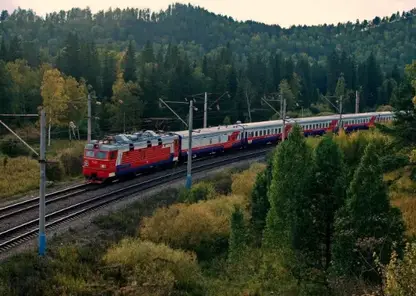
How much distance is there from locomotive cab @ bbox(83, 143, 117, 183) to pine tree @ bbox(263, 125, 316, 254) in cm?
1435

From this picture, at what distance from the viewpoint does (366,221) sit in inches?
648

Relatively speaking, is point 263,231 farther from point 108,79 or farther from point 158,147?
point 108,79

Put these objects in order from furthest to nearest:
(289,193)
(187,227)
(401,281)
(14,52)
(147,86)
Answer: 1. (14,52)
2. (147,86)
3. (187,227)
4. (289,193)
5. (401,281)

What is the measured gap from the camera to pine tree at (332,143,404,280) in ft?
53.6

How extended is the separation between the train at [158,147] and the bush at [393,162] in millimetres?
4870

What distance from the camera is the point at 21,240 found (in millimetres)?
22234

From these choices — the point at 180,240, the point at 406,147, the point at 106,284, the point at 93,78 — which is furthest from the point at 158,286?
the point at 93,78

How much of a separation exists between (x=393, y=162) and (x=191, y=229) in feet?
34.7

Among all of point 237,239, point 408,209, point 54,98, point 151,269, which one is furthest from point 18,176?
point 54,98

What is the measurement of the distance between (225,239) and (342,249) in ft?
29.2

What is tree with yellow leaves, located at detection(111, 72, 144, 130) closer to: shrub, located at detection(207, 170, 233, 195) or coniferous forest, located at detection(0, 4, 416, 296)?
coniferous forest, located at detection(0, 4, 416, 296)

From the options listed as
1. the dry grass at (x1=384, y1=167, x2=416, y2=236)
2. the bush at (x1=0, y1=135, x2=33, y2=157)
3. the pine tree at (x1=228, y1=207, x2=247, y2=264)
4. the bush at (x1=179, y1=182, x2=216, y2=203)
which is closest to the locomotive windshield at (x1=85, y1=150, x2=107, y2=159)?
the bush at (x1=179, y1=182, x2=216, y2=203)

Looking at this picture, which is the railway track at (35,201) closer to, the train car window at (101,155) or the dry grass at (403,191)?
the train car window at (101,155)

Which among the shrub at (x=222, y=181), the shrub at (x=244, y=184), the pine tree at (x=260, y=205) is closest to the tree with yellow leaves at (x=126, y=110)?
the shrub at (x=222, y=181)
